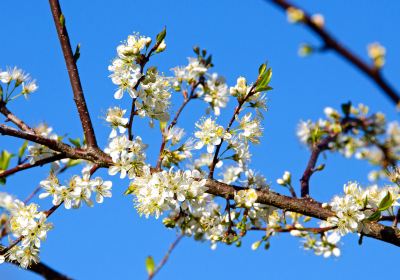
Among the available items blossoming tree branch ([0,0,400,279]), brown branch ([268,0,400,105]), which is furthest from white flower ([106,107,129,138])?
brown branch ([268,0,400,105])

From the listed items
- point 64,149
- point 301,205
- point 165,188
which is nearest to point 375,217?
point 301,205

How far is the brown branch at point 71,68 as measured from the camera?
3461 millimetres

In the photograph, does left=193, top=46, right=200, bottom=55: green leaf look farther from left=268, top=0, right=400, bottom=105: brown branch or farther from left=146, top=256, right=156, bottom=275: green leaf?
left=268, top=0, right=400, bottom=105: brown branch

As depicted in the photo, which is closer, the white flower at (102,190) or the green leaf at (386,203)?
the green leaf at (386,203)

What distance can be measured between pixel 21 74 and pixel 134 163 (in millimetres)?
1101

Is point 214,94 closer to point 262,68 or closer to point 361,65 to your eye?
point 262,68

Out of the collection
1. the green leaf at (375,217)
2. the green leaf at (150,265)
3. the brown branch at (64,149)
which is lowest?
the green leaf at (150,265)

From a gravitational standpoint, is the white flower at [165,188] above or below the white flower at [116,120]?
below

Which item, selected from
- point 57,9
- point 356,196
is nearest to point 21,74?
point 57,9

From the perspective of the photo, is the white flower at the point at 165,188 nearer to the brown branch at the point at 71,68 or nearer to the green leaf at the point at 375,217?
the brown branch at the point at 71,68

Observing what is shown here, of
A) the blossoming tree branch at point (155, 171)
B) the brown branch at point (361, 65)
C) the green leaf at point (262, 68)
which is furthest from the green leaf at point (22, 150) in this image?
the brown branch at point (361, 65)

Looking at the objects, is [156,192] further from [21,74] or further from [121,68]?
[21,74]

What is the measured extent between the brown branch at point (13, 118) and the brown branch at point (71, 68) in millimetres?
316

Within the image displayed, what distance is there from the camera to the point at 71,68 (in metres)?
3.57
